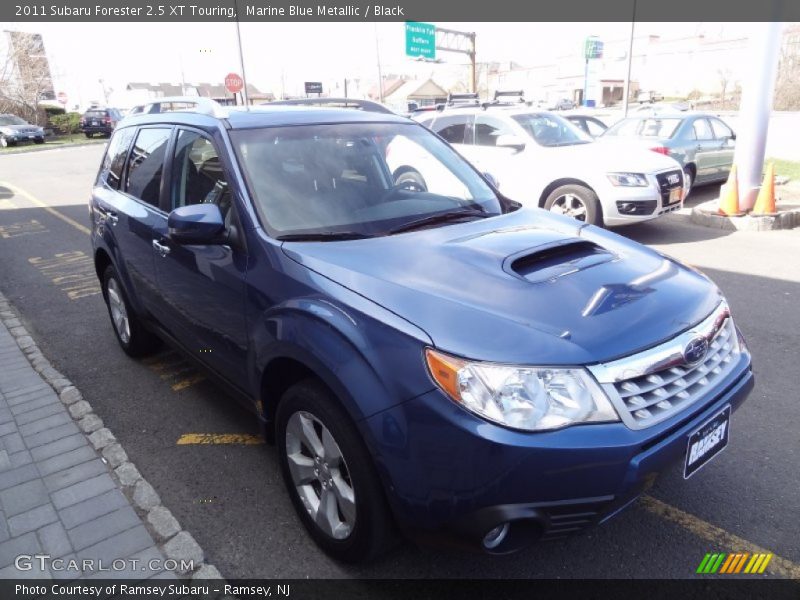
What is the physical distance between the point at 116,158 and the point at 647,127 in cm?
990

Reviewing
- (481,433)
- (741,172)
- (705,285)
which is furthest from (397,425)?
(741,172)

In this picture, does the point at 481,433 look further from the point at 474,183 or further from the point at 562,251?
the point at 474,183

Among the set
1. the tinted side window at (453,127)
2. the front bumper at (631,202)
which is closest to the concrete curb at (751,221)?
the front bumper at (631,202)

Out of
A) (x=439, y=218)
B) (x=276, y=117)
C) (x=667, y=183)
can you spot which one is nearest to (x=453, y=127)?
(x=667, y=183)

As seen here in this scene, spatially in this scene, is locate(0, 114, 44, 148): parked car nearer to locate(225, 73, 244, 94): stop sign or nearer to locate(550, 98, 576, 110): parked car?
locate(225, 73, 244, 94): stop sign

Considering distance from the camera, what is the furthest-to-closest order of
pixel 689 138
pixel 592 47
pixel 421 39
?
pixel 592 47
pixel 421 39
pixel 689 138

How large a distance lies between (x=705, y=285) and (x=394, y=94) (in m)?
96.7

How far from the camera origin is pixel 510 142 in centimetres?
811

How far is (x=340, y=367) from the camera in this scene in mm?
2150

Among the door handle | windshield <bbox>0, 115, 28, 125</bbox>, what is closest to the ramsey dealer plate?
the door handle

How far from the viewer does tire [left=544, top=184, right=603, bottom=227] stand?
7652 mm

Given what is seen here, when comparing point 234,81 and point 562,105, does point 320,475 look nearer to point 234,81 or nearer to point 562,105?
point 234,81

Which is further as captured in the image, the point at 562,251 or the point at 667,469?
the point at 562,251

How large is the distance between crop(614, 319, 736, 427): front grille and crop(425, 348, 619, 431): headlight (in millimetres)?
116
